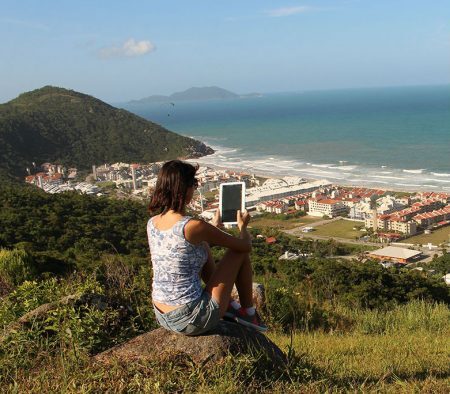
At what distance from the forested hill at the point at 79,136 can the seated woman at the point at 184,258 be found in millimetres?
42108

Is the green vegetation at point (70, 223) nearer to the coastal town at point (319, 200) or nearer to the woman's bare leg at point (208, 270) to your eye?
the coastal town at point (319, 200)

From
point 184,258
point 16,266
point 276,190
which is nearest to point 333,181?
point 276,190

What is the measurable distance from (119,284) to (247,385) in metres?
1.90

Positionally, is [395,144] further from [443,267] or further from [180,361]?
[180,361]

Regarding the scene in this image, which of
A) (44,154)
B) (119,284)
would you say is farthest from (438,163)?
(119,284)

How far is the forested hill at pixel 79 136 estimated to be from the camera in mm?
46750

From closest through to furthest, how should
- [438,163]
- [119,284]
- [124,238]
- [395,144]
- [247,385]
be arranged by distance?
[247,385] → [119,284] → [124,238] → [438,163] → [395,144]

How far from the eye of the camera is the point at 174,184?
269 centimetres

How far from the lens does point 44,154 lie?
47750 mm

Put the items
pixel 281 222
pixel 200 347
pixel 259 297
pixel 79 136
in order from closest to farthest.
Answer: pixel 200 347
pixel 259 297
pixel 281 222
pixel 79 136

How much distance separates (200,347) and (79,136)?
5211 cm

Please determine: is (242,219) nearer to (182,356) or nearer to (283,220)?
(182,356)

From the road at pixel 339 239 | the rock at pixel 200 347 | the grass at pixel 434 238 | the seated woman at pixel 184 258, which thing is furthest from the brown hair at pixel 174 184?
the grass at pixel 434 238

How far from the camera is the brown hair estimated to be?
2676 millimetres
